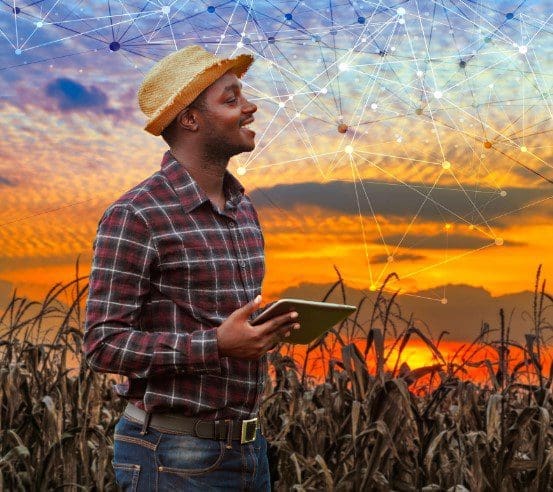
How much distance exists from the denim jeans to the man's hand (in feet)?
1.20

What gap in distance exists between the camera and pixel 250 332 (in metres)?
2.86

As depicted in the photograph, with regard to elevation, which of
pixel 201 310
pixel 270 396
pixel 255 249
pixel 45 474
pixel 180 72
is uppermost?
pixel 180 72

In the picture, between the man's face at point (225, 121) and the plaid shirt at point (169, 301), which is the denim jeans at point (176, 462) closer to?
the plaid shirt at point (169, 301)

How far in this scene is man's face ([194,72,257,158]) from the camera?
11.1 feet

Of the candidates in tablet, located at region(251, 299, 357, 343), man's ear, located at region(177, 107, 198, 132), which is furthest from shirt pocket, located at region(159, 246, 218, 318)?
man's ear, located at region(177, 107, 198, 132)

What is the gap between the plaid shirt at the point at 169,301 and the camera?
10.0 feet

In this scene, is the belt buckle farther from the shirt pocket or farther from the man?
the shirt pocket

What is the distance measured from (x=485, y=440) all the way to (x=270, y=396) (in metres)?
1.34

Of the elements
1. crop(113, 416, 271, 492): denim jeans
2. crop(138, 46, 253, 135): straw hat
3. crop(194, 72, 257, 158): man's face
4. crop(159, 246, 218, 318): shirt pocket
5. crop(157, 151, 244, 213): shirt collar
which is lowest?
crop(113, 416, 271, 492): denim jeans

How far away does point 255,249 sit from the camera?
3.55 m

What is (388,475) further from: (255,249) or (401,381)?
(255,249)

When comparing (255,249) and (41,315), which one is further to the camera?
(41,315)

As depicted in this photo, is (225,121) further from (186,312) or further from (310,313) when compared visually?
(310,313)

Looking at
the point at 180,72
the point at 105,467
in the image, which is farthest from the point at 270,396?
the point at 180,72
